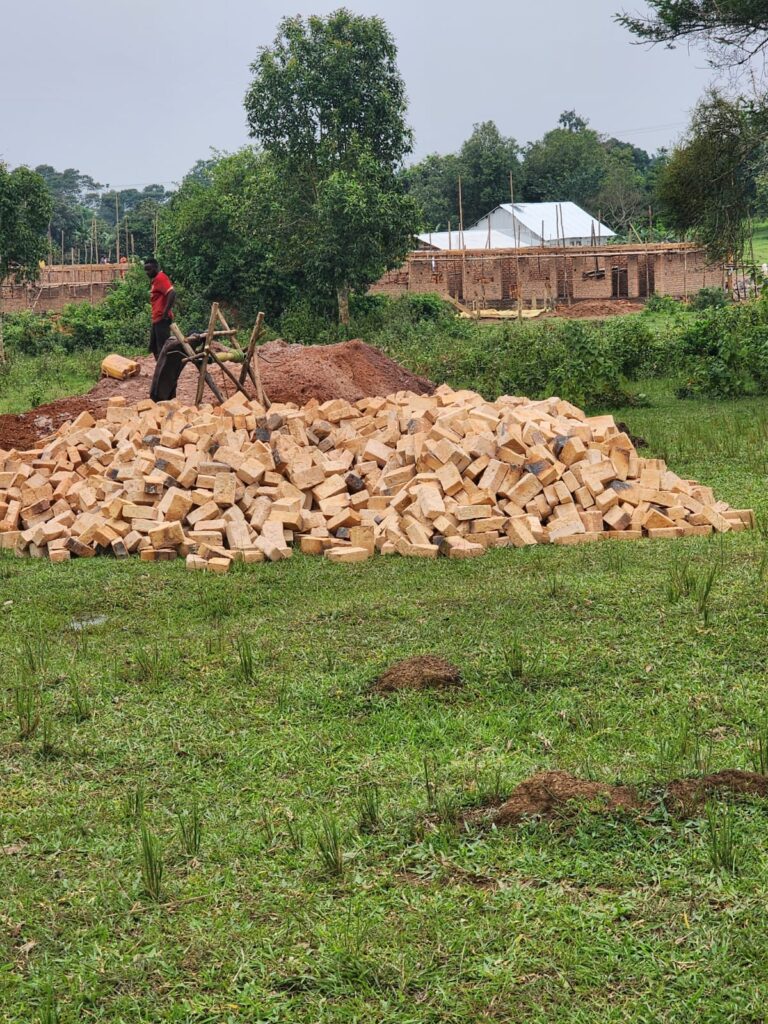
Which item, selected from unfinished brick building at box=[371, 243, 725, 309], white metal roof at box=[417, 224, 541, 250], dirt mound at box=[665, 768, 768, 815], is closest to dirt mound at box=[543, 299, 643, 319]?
unfinished brick building at box=[371, 243, 725, 309]

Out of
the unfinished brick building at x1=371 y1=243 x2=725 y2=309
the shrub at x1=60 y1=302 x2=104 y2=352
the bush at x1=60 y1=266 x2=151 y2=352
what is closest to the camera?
the bush at x1=60 y1=266 x2=151 y2=352

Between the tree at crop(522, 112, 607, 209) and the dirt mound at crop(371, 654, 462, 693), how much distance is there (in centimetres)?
5139

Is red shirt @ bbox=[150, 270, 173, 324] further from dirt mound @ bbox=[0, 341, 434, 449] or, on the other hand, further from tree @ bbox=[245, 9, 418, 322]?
tree @ bbox=[245, 9, 418, 322]

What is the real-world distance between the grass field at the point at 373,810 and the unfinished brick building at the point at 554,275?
33.3 m

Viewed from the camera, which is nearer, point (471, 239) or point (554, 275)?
point (554, 275)

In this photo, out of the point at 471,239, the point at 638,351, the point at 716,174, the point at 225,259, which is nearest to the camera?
the point at 638,351

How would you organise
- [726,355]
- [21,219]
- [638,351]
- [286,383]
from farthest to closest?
[21,219]
[638,351]
[726,355]
[286,383]

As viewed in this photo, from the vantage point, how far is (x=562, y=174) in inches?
2174

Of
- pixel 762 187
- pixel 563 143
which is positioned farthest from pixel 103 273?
pixel 762 187

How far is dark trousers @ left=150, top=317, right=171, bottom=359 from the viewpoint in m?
12.9

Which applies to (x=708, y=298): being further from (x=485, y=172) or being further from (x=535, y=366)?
(x=485, y=172)

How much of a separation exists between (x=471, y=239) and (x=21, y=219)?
24.4 m

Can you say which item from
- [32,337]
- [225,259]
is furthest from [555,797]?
[225,259]

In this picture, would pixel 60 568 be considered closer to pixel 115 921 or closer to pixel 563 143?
pixel 115 921
